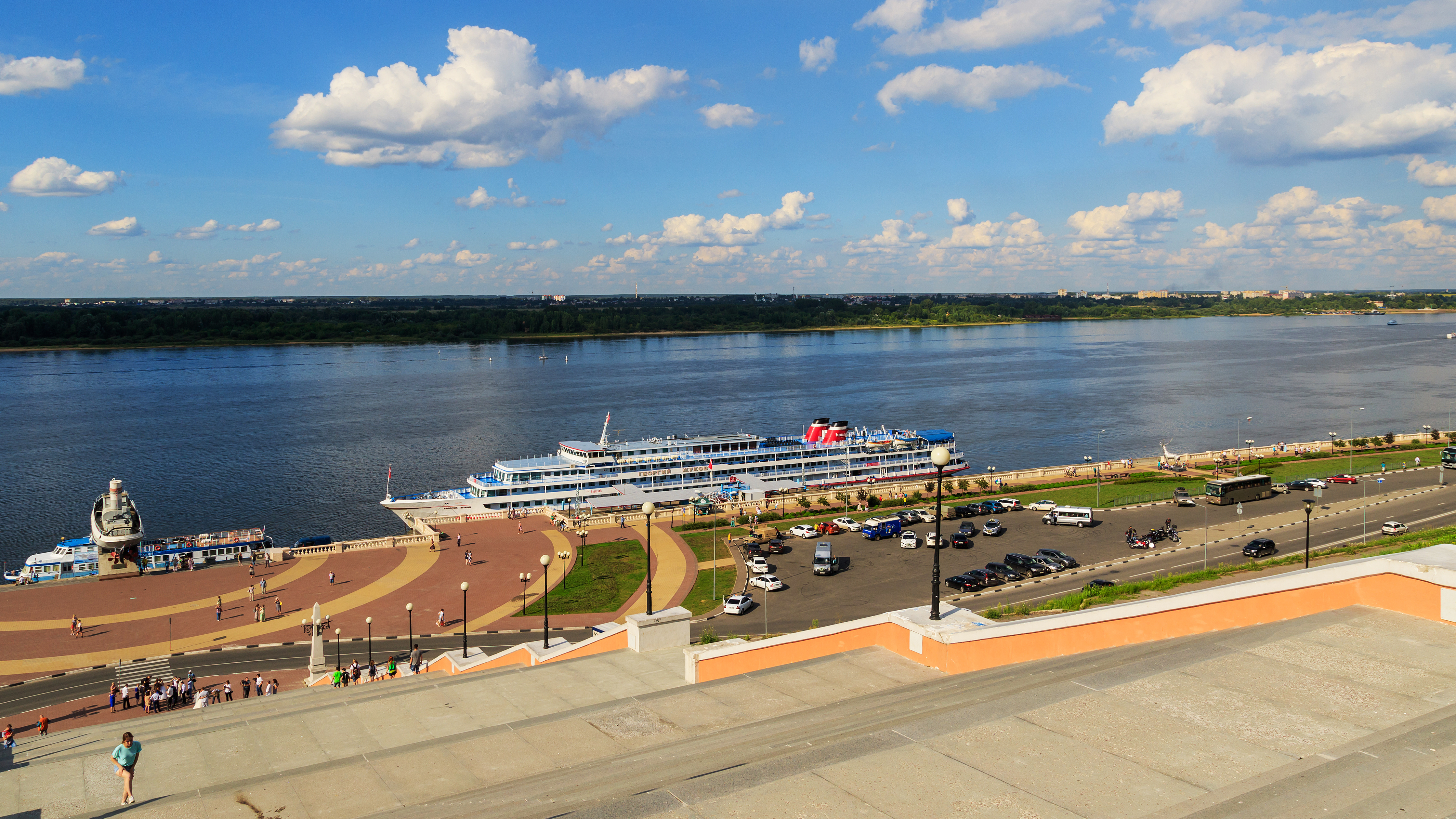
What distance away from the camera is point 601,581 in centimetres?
3884

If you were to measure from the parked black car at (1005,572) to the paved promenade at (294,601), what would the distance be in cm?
1316

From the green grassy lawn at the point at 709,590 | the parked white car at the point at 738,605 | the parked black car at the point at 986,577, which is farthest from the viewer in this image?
the parked black car at the point at 986,577

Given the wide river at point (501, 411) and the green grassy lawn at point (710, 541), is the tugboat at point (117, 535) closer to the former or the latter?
the wide river at point (501, 411)

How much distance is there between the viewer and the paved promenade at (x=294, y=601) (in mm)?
32281

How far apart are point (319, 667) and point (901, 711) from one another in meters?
23.7

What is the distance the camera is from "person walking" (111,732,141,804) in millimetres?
10734

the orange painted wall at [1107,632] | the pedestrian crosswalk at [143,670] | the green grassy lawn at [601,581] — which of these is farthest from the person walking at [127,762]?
the green grassy lawn at [601,581]

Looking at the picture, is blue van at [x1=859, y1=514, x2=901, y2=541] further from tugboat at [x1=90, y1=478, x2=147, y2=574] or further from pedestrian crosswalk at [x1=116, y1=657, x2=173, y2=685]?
tugboat at [x1=90, y1=478, x2=147, y2=574]

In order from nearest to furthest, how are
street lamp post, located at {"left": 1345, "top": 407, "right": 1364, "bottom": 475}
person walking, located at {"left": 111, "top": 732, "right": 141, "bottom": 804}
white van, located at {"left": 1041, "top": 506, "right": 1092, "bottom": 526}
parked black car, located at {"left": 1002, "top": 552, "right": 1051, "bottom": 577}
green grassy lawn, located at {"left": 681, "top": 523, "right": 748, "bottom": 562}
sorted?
person walking, located at {"left": 111, "top": 732, "right": 141, "bottom": 804} < parked black car, located at {"left": 1002, "top": 552, "right": 1051, "bottom": 577} < green grassy lawn, located at {"left": 681, "top": 523, "right": 748, "bottom": 562} < white van, located at {"left": 1041, "top": 506, "right": 1092, "bottom": 526} < street lamp post, located at {"left": 1345, "top": 407, "right": 1364, "bottom": 475}

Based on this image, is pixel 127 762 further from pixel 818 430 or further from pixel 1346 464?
pixel 1346 464

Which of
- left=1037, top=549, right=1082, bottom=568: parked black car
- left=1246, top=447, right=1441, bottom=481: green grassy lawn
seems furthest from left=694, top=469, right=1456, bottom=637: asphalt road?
left=1246, top=447, right=1441, bottom=481: green grassy lawn

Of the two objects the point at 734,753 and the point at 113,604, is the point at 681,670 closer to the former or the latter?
the point at 734,753

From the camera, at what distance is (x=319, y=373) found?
146 m

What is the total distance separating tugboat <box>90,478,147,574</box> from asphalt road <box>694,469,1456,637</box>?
98.3ft
